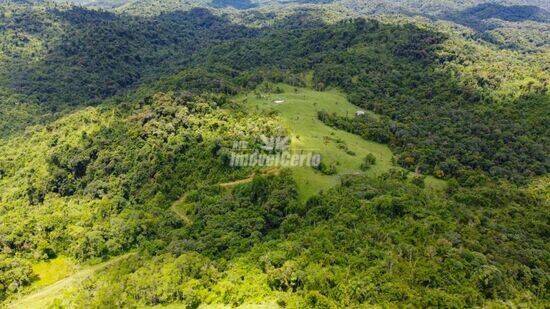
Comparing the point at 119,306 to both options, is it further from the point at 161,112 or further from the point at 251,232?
the point at 161,112

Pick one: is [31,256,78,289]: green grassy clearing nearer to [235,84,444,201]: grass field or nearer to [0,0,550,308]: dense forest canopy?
[0,0,550,308]: dense forest canopy

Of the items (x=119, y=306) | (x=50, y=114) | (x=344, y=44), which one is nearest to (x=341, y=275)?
(x=119, y=306)

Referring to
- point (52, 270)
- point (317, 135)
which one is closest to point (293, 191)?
point (317, 135)

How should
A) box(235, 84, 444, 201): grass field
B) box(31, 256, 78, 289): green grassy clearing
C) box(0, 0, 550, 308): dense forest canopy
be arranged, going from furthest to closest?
1. box(235, 84, 444, 201): grass field
2. box(31, 256, 78, 289): green grassy clearing
3. box(0, 0, 550, 308): dense forest canopy

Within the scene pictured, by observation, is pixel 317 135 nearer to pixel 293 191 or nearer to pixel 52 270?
pixel 293 191

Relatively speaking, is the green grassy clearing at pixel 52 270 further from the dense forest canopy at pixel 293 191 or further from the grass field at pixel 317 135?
the grass field at pixel 317 135

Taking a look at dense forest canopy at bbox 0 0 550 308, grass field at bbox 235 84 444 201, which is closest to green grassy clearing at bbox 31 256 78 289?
dense forest canopy at bbox 0 0 550 308
